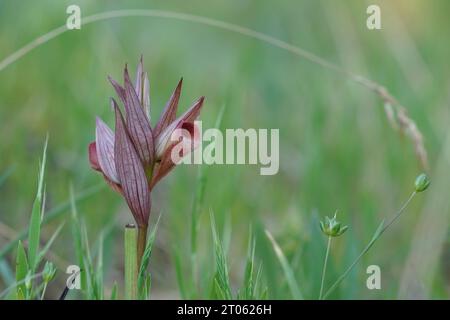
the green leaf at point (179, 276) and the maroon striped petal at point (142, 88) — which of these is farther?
the green leaf at point (179, 276)

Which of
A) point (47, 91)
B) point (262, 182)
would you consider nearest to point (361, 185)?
point (262, 182)

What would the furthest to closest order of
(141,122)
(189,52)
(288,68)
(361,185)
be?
(189,52) → (288,68) → (361,185) → (141,122)

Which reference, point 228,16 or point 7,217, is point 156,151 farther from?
point 228,16

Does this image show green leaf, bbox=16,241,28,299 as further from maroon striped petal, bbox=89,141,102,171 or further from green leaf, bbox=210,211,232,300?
green leaf, bbox=210,211,232,300

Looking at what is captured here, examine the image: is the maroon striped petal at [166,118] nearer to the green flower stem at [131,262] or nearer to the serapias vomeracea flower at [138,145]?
the serapias vomeracea flower at [138,145]

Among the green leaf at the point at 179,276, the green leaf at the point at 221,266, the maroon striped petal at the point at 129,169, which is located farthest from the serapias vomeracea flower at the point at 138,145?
the green leaf at the point at 179,276

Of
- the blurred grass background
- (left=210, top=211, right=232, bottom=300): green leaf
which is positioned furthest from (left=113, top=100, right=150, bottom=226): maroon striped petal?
the blurred grass background
